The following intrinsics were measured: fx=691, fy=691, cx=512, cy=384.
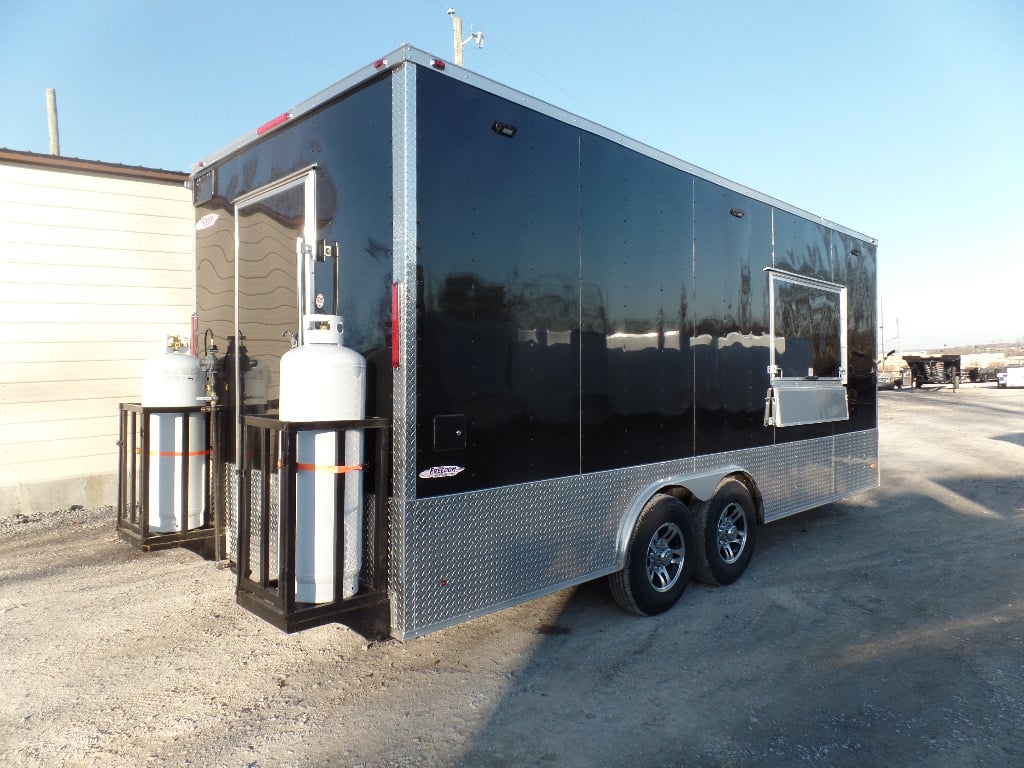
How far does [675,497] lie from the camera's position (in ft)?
14.9

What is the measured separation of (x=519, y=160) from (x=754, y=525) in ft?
10.7

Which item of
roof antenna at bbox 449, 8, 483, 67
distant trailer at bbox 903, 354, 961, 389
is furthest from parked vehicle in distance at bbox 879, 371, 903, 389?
roof antenna at bbox 449, 8, 483, 67

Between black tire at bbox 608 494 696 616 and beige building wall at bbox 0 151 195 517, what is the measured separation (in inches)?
197

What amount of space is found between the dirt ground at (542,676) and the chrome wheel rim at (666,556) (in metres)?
0.21

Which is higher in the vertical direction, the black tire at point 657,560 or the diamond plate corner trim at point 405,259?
the diamond plate corner trim at point 405,259

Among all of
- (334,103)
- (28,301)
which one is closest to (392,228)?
(334,103)

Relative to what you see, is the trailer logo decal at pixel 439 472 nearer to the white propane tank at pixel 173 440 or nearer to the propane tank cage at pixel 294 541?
the propane tank cage at pixel 294 541

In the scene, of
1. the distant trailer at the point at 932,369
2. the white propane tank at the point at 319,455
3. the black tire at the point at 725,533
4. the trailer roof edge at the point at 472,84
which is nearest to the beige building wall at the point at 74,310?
the trailer roof edge at the point at 472,84

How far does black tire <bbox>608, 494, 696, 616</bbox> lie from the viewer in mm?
4168

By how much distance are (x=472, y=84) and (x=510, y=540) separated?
222 centimetres

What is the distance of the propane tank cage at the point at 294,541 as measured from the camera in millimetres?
2924

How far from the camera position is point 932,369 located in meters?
31.6

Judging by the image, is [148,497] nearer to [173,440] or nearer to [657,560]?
Answer: [173,440]

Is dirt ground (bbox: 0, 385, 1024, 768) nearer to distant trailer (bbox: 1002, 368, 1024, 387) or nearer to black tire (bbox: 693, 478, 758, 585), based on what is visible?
black tire (bbox: 693, 478, 758, 585)
